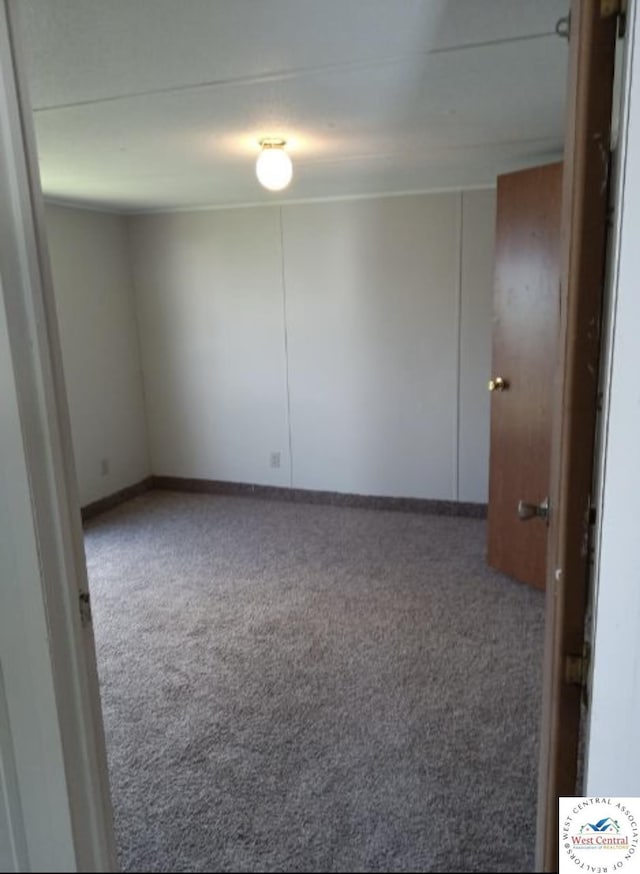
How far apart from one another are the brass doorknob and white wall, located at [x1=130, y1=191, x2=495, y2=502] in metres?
0.82

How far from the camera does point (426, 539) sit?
3826 millimetres

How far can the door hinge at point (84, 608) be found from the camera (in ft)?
3.90

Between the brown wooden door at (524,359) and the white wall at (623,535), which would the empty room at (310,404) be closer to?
the brown wooden door at (524,359)

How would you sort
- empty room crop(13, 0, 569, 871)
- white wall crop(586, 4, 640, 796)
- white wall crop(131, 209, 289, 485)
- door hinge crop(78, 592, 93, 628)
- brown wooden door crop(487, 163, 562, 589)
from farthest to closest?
white wall crop(131, 209, 289, 485), brown wooden door crop(487, 163, 562, 589), empty room crop(13, 0, 569, 871), door hinge crop(78, 592, 93, 628), white wall crop(586, 4, 640, 796)

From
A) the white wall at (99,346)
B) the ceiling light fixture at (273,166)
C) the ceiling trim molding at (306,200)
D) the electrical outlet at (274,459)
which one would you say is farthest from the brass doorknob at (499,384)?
the white wall at (99,346)

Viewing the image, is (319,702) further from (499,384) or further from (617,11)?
(617,11)

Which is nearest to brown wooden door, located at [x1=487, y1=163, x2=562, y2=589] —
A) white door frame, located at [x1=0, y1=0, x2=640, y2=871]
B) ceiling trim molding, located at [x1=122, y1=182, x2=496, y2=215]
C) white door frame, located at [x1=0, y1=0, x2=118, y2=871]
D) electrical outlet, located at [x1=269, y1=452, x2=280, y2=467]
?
ceiling trim molding, located at [x1=122, y1=182, x2=496, y2=215]

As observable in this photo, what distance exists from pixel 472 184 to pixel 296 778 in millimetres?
3329

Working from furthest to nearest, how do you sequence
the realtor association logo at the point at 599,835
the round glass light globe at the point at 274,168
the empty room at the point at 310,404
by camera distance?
the round glass light globe at the point at 274,168, the empty room at the point at 310,404, the realtor association logo at the point at 599,835

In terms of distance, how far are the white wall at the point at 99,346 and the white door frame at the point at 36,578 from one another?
300cm

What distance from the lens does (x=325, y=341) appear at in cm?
429

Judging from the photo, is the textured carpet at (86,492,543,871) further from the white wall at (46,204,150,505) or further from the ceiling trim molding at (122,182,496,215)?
the ceiling trim molding at (122,182,496,215)

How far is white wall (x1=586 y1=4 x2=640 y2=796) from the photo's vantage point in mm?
818

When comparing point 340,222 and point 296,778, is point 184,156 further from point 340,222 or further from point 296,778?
point 296,778
